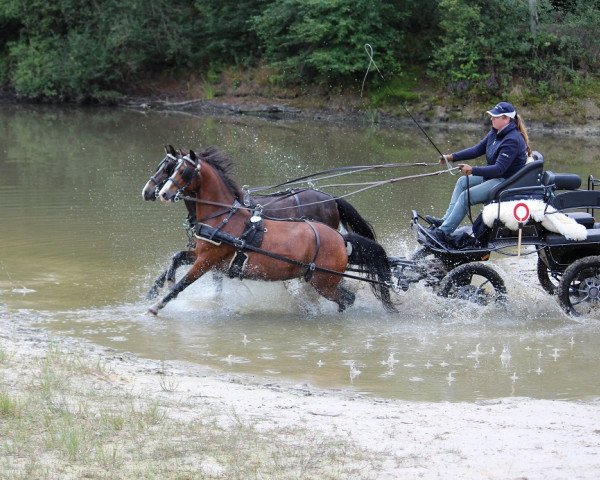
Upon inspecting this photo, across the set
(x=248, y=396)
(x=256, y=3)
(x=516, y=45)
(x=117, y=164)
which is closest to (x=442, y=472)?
(x=248, y=396)

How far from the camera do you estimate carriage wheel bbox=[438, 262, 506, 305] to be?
33.9 ft

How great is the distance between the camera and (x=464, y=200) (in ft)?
34.3

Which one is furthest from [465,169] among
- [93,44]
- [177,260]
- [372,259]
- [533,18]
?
[93,44]

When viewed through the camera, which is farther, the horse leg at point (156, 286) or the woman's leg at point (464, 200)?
the horse leg at point (156, 286)

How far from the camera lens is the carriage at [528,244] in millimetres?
10195

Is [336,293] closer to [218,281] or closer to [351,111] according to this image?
[218,281]

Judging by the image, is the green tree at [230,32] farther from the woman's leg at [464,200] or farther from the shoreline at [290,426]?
the shoreline at [290,426]

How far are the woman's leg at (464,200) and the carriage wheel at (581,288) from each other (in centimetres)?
118

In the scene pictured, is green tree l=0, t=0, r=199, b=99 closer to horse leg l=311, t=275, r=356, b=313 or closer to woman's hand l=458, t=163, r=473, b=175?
horse leg l=311, t=275, r=356, b=313

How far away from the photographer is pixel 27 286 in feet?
38.1

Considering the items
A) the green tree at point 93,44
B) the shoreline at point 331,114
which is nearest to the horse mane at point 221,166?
the shoreline at point 331,114

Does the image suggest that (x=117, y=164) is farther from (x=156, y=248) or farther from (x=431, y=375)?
(x=431, y=375)

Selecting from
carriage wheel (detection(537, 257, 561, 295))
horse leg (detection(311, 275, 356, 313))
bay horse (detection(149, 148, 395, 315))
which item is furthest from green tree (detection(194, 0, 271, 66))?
bay horse (detection(149, 148, 395, 315))

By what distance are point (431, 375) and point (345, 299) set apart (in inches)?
85.0
